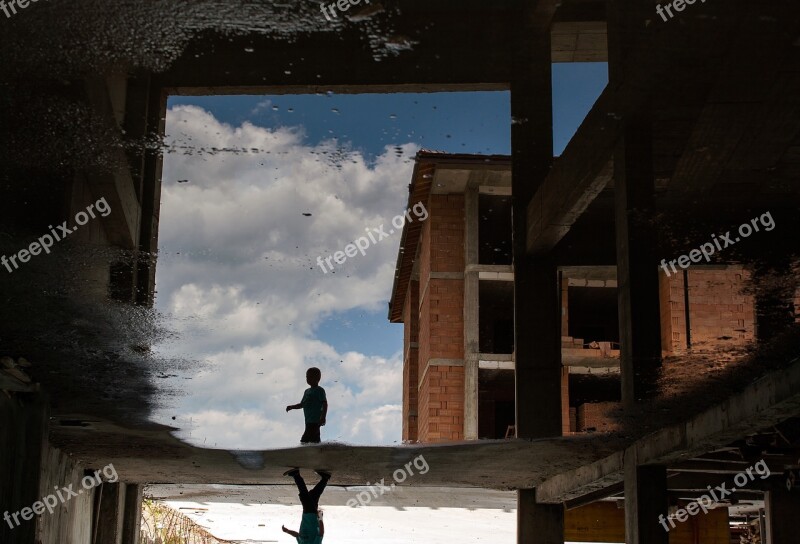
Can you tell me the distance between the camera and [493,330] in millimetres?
28172

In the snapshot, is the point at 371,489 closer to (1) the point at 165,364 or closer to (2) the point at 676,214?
(1) the point at 165,364

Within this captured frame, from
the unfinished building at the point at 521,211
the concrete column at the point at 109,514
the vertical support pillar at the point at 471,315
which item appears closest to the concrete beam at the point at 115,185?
the unfinished building at the point at 521,211

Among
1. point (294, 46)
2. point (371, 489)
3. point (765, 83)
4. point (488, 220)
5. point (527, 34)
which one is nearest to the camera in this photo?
point (765, 83)

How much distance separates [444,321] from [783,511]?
14.6m

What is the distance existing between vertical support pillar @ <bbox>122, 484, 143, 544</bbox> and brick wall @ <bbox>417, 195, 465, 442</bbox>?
12501 mm

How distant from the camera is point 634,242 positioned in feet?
25.5

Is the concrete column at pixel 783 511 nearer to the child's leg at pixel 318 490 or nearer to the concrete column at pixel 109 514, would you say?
the child's leg at pixel 318 490

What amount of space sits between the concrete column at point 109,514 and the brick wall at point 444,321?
1314 centimetres

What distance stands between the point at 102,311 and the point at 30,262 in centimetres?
107

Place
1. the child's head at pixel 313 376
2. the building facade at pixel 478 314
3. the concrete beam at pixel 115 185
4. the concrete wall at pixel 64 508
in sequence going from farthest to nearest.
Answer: the building facade at pixel 478 314
the child's head at pixel 313 376
the concrete wall at pixel 64 508
the concrete beam at pixel 115 185

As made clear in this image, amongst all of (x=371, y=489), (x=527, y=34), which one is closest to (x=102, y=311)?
(x=527, y=34)

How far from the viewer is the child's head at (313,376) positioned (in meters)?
10.2

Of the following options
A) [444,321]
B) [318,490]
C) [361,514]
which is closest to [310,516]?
[318,490]

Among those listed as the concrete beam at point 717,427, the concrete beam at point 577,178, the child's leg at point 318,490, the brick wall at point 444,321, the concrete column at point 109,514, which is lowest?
the concrete column at point 109,514
